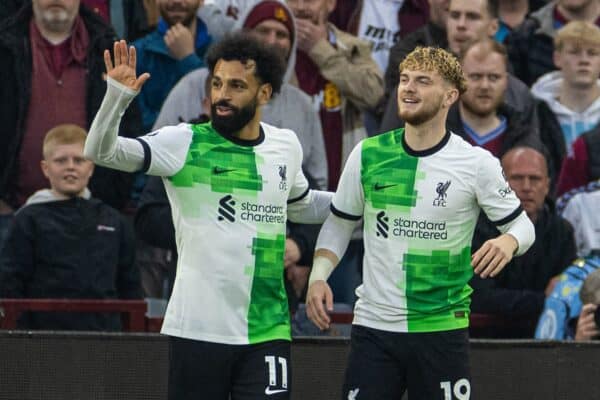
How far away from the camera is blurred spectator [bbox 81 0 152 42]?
35.1 feet

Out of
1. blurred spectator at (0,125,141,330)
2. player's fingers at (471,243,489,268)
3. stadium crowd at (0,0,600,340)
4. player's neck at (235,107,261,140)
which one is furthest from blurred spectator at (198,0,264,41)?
player's fingers at (471,243,489,268)

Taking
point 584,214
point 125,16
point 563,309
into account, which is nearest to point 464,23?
point 584,214

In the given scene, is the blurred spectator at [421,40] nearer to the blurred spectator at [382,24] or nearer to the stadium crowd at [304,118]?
the stadium crowd at [304,118]

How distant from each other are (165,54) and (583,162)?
286cm

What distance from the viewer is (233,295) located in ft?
23.4

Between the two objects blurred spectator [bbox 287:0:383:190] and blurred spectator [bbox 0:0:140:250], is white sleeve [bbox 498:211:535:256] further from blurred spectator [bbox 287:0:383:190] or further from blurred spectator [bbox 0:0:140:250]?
blurred spectator [bbox 0:0:140:250]

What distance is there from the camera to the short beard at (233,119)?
23.9 ft

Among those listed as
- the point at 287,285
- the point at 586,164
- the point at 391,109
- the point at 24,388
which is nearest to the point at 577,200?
the point at 586,164

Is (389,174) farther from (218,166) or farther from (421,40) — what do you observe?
(421,40)

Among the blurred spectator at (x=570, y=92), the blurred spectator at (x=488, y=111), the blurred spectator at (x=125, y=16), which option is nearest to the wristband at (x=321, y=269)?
the blurred spectator at (x=488, y=111)

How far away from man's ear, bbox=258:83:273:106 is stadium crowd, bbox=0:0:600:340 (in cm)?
92

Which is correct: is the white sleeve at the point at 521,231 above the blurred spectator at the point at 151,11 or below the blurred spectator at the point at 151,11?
below

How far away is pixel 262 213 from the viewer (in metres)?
7.25

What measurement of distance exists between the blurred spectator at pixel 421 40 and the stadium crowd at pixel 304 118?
1cm
